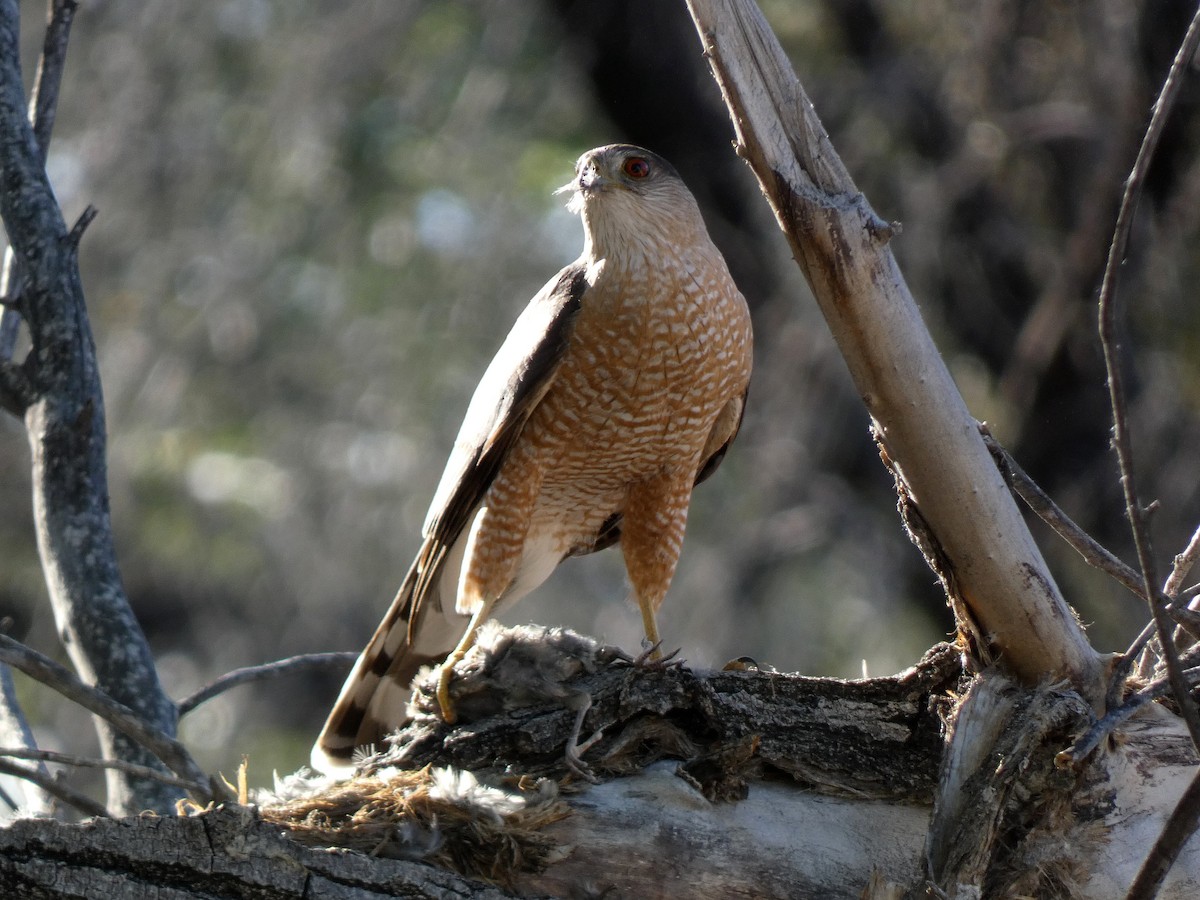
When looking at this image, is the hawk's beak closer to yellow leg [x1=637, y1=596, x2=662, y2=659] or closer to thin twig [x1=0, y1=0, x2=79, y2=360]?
yellow leg [x1=637, y1=596, x2=662, y2=659]

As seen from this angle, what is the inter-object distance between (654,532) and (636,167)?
3.90 ft

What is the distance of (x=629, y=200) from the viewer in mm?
4281

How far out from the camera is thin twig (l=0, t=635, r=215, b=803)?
117 inches

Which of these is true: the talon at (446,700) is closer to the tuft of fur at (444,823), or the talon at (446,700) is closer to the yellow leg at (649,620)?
the tuft of fur at (444,823)

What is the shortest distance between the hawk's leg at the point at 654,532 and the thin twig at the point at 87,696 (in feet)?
5.82

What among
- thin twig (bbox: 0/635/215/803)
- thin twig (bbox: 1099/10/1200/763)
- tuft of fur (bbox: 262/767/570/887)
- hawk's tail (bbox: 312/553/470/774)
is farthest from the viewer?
hawk's tail (bbox: 312/553/470/774)

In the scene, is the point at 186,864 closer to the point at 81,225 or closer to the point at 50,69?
the point at 81,225

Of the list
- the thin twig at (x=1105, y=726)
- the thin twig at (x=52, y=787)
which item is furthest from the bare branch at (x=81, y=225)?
the thin twig at (x=1105, y=726)

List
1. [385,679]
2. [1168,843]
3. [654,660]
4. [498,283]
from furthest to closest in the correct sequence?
1. [498,283]
2. [385,679]
3. [654,660]
4. [1168,843]

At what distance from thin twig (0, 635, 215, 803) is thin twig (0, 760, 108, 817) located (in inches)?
6.8

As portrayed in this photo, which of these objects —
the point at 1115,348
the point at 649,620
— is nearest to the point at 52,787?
the point at 649,620

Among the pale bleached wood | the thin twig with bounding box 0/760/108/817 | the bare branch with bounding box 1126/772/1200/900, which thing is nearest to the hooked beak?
the pale bleached wood

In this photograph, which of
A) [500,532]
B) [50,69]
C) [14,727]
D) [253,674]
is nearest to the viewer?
[14,727]

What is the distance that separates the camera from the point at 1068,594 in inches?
325
